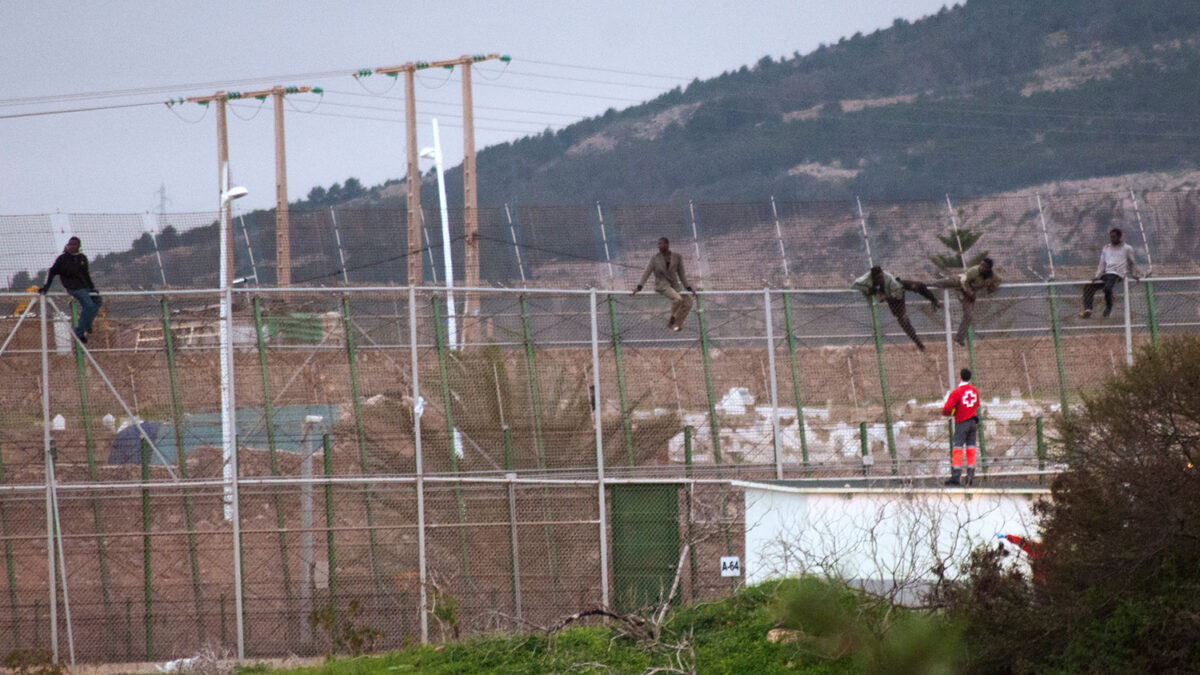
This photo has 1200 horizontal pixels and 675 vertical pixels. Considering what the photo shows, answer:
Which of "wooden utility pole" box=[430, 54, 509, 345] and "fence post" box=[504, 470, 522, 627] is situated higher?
"wooden utility pole" box=[430, 54, 509, 345]

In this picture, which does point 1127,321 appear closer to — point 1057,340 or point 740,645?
point 1057,340

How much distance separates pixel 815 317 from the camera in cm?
2053

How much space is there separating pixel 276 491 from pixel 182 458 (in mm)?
1281

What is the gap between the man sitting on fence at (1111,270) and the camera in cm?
1953

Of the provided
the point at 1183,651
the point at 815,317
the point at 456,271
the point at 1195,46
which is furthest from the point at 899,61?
the point at 1183,651

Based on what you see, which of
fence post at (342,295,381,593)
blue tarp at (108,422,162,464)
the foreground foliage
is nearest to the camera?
the foreground foliage

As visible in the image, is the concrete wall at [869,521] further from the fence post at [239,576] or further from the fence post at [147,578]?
the fence post at [147,578]

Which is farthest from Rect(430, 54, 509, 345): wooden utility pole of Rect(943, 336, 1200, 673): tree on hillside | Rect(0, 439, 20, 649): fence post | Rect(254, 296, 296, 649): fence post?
Rect(943, 336, 1200, 673): tree on hillside

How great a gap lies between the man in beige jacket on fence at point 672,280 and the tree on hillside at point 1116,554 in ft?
22.3

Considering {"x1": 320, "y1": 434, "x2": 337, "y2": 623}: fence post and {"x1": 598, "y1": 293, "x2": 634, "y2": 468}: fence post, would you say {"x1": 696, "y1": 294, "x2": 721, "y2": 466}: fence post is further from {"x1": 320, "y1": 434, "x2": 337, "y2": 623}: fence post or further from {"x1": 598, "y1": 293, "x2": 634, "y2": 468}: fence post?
{"x1": 320, "y1": 434, "x2": 337, "y2": 623}: fence post

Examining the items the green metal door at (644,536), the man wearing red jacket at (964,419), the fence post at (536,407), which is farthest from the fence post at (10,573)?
the man wearing red jacket at (964,419)

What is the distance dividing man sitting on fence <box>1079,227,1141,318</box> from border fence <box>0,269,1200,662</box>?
0.41 meters

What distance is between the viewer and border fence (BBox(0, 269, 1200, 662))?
1778cm

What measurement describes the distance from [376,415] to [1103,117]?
392 feet
